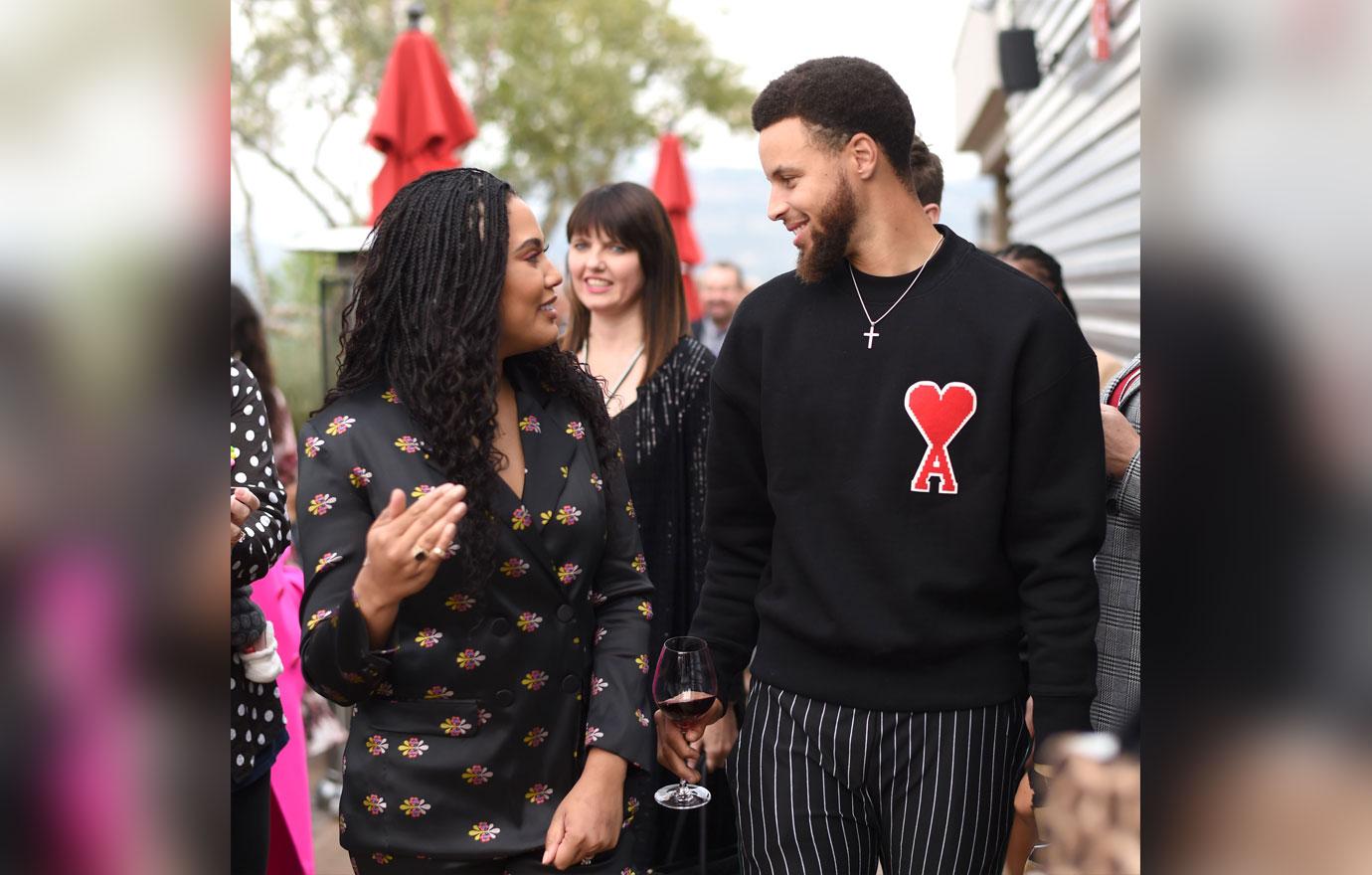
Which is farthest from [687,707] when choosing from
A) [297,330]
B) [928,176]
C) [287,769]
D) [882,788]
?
[297,330]

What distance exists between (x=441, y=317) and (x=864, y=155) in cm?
83

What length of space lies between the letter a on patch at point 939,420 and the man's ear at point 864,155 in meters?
0.42

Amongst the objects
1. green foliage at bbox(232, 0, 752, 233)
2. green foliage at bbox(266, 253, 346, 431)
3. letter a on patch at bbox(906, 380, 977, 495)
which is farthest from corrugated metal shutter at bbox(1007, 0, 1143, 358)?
green foliage at bbox(232, 0, 752, 233)

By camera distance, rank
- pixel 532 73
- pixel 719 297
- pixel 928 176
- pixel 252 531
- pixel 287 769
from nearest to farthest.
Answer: pixel 252 531, pixel 287 769, pixel 928 176, pixel 719 297, pixel 532 73

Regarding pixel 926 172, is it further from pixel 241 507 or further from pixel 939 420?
pixel 241 507

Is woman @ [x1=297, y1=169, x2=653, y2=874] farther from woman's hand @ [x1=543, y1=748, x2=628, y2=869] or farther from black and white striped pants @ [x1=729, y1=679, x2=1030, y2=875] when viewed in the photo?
black and white striped pants @ [x1=729, y1=679, x2=1030, y2=875]

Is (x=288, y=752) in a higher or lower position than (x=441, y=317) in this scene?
lower

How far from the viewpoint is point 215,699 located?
814mm

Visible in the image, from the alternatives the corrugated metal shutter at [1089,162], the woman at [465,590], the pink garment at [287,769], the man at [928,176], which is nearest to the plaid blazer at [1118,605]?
the woman at [465,590]

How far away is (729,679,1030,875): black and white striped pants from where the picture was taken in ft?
7.57

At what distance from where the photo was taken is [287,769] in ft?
11.1

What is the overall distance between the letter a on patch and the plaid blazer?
1.00 feet

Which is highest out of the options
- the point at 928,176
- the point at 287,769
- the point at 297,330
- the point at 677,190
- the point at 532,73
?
the point at 532,73

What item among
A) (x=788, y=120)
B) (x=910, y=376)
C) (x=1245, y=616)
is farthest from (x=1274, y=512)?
(x=788, y=120)
